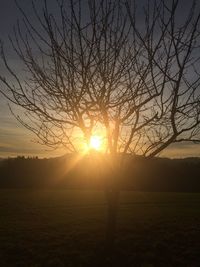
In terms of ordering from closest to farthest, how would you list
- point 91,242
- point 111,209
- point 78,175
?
point 111,209 < point 91,242 < point 78,175

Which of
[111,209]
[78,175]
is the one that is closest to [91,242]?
[111,209]

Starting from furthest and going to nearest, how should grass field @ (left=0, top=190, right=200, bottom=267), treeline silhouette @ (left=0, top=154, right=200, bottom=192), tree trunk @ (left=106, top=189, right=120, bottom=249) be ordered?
treeline silhouette @ (left=0, top=154, right=200, bottom=192) < tree trunk @ (left=106, top=189, right=120, bottom=249) < grass field @ (left=0, top=190, right=200, bottom=267)

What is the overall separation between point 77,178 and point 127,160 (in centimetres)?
3651

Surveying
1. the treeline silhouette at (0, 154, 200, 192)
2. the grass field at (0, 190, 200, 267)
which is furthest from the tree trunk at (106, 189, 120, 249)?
the treeline silhouette at (0, 154, 200, 192)

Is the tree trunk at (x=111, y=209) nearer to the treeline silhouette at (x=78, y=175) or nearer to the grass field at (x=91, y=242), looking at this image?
Answer: the grass field at (x=91, y=242)

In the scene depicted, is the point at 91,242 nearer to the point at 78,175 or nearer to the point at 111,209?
the point at 111,209

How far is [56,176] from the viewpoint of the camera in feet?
153

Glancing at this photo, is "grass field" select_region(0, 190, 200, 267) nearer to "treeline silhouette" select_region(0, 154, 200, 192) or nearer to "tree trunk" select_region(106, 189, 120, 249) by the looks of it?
"tree trunk" select_region(106, 189, 120, 249)

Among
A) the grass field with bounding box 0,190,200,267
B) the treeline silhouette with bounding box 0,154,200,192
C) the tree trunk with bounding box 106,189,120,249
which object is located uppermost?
the treeline silhouette with bounding box 0,154,200,192

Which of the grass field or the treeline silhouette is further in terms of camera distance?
the treeline silhouette

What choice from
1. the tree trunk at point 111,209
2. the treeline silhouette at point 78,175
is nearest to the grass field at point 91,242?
the tree trunk at point 111,209

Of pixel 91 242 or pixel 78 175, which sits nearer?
pixel 91 242

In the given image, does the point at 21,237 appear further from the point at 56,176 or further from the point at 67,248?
the point at 56,176

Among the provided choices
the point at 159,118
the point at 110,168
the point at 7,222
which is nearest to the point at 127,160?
the point at 110,168
